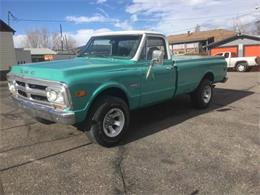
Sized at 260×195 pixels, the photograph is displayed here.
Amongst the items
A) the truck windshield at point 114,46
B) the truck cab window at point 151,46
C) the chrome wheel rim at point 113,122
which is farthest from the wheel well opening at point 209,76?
the chrome wheel rim at point 113,122

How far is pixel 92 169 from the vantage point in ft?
12.4

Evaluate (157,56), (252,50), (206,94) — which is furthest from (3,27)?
(252,50)

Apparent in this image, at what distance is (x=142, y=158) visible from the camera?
4.12m

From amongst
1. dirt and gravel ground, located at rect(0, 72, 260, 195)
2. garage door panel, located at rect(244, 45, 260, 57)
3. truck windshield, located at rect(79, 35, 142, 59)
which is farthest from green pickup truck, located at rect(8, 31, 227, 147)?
garage door panel, located at rect(244, 45, 260, 57)

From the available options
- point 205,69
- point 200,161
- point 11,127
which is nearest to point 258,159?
point 200,161

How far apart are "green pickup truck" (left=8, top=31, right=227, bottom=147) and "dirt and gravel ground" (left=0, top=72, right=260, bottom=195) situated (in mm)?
465

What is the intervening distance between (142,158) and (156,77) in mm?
1865

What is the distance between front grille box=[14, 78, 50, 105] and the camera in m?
4.18

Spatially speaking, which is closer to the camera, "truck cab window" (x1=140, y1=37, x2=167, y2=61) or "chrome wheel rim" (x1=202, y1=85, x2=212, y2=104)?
"truck cab window" (x1=140, y1=37, x2=167, y2=61)

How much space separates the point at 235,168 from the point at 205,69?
365 centimetres

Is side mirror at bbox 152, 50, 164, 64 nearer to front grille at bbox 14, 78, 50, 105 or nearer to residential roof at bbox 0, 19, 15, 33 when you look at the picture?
front grille at bbox 14, 78, 50, 105

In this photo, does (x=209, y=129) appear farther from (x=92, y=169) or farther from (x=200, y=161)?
(x=92, y=169)

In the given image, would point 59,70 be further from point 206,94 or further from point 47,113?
point 206,94

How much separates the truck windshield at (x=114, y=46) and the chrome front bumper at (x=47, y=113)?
177 centimetres
